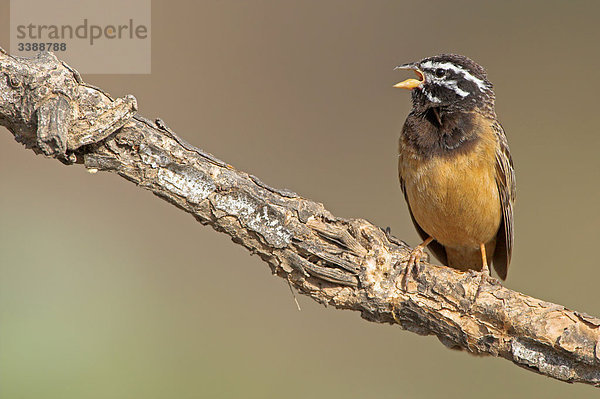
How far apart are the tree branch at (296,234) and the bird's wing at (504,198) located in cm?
128

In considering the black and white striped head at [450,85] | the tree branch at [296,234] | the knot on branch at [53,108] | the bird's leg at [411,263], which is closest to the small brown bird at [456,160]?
the black and white striped head at [450,85]

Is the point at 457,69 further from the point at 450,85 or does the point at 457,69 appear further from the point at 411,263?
the point at 411,263

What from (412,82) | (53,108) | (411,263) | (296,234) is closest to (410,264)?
(411,263)

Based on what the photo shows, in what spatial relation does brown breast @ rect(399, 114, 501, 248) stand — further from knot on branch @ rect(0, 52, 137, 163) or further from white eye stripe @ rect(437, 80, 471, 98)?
knot on branch @ rect(0, 52, 137, 163)

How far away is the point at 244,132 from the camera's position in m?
10.2

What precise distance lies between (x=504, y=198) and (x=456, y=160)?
0.69m

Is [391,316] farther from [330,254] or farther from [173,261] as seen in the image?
[173,261]

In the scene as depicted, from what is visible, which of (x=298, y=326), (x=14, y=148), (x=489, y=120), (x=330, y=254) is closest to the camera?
(x=330, y=254)

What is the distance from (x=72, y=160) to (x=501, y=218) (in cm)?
349

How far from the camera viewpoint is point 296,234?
4246 mm

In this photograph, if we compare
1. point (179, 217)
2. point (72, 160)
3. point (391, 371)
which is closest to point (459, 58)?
point (72, 160)

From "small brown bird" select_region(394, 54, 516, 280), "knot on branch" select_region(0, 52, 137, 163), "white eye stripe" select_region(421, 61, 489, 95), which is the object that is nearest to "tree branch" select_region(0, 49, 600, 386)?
"knot on branch" select_region(0, 52, 137, 163)

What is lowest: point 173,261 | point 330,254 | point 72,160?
point 173,261

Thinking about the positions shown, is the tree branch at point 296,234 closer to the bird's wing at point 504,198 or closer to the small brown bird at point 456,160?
the small brown bird at point 456,160
